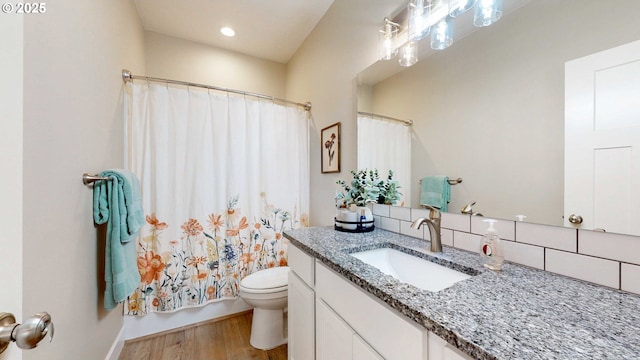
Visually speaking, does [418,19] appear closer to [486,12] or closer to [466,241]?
[486,12]

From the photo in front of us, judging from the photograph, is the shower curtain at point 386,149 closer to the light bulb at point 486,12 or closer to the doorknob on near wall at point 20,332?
the light bulb at point 486,12

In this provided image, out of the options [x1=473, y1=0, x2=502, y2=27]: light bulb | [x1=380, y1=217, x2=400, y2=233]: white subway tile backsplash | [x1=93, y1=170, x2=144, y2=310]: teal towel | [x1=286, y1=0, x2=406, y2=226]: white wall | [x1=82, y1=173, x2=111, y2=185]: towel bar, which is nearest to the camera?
[x1=473, y1=0, x2=502, y2=27]: light bulb

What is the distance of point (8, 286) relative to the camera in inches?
18.2

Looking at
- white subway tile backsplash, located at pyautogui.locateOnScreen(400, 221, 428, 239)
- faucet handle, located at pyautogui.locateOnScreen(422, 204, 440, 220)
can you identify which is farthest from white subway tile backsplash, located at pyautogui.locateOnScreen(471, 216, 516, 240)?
white subway tile backsplash, located at pyautogui.locateOnScreen(400, 221, 428, 239)

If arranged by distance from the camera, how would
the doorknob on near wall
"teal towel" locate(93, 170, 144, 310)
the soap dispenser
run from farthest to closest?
"teal towel" locate(93, 170, 144, 310) → the soap dispenser → the doorknob on near wall

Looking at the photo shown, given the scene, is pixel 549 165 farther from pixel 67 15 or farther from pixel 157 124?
pixel 157 124

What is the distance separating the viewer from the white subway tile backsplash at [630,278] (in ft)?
2.15

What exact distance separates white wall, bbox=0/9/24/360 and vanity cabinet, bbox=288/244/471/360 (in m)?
0.82

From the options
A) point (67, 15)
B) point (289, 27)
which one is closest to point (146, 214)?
point (67, 15)

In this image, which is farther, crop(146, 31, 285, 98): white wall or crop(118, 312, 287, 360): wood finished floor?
crop(146, 31, 285, 98): white wall

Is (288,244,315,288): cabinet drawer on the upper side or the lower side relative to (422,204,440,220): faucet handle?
lower

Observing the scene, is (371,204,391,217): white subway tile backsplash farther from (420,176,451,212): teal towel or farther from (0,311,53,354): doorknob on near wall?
(0,311,53,354): doorknob on near wall

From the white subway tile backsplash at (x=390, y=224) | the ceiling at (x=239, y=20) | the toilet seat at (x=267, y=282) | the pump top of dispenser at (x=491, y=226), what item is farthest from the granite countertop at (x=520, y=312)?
the ceiling at (x=239, y=20)

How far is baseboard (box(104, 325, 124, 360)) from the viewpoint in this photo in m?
1.48
